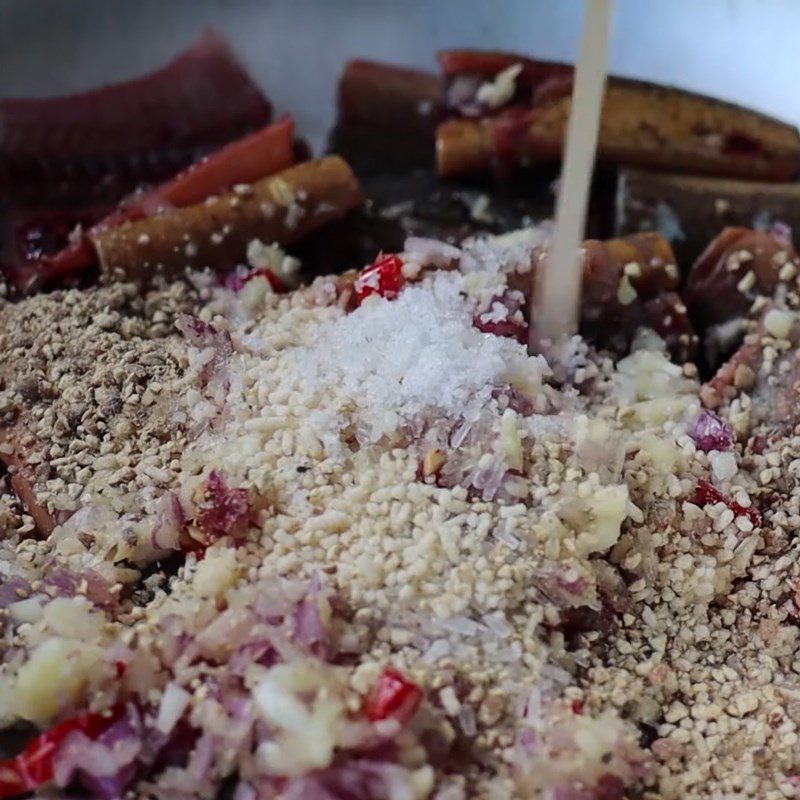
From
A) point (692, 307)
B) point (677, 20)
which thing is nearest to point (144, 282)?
point (692, 307)

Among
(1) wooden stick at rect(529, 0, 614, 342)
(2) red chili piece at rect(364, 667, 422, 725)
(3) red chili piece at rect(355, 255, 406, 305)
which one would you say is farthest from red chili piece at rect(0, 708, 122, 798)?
(1) wooden stick at rect(529, 0, 614, 342)

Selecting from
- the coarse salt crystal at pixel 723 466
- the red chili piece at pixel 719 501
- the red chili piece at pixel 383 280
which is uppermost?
the red chili piece at pixel 383 280

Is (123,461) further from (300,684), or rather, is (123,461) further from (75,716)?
(300,684)

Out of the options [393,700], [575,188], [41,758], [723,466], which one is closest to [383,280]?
[575,188]

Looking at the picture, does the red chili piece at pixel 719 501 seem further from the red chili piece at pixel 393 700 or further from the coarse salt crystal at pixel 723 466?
the red chili piece at pixel 393 700

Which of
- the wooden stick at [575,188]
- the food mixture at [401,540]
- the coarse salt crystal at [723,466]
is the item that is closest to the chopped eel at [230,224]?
the food mixture at [401,540]
